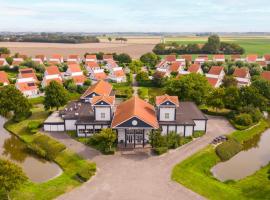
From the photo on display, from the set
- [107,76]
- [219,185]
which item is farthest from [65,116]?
[107,76]

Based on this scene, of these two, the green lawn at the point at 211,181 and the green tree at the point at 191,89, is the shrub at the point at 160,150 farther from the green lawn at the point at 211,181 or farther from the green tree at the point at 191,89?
the green tree at the point at 191,89

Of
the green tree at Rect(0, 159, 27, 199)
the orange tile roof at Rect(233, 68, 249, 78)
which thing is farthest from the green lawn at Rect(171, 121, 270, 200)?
the orange tile roof at Rect(233, 68, 249, 78)

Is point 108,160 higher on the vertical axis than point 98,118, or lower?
lower

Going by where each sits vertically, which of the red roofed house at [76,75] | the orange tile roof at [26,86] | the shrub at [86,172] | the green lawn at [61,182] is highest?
the red roofed house at [76,75]

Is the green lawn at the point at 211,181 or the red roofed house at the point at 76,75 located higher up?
the red roofed house at the point at 76,75

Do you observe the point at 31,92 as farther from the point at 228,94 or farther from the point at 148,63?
the point at 148,63

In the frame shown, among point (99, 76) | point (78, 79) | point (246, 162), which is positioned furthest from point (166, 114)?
point (99, 76)

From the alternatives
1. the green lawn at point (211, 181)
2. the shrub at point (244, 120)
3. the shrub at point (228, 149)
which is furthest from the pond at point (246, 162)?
the shrub at point (244, 120)
